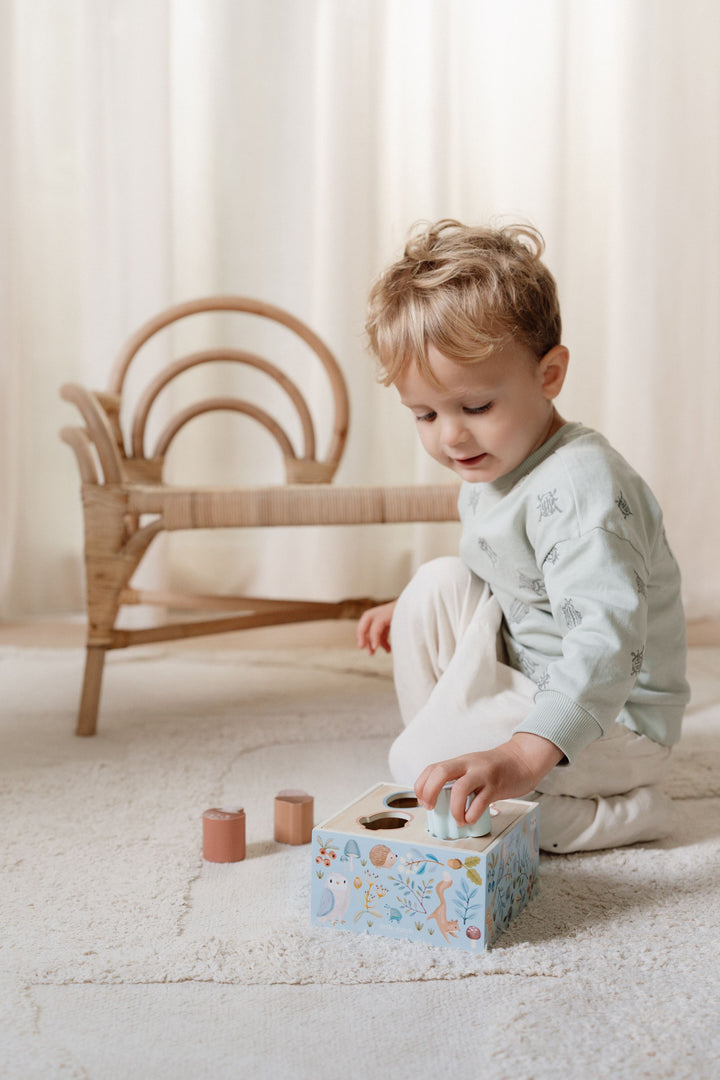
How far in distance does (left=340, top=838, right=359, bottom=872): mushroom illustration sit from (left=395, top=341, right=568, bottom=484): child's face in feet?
1.21

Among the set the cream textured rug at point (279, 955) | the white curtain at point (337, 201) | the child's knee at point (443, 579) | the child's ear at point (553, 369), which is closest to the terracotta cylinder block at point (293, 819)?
the cream textured rug at point (279, 955)

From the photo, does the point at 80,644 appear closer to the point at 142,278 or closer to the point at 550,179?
the point at 142,278

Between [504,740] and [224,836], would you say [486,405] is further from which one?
[224,836]

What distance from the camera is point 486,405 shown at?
0.95 metres

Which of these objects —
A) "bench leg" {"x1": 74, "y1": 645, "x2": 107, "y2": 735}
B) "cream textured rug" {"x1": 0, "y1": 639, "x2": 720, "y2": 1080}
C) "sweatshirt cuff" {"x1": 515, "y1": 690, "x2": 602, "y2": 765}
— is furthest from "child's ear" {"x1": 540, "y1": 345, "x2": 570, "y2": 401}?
"bench leg" {"x1": 74, "y1": 645, "x2": 107, "y2": 735}

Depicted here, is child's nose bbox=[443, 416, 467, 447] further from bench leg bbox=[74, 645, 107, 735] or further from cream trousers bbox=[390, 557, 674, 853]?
bench leg bbox=[74, 645, 107, 735]

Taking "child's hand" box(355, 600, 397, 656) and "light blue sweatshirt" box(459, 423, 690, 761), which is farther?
"child's hand" box(355, 600, 397, 656)

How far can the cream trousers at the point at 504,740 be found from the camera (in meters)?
0.97

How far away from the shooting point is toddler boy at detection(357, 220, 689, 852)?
0.86 metres

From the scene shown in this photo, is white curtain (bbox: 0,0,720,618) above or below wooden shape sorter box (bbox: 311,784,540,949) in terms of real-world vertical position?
above

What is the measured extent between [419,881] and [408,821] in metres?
0.07

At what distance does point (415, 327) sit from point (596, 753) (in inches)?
16.7

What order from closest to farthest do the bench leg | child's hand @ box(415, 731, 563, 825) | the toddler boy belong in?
child's hand @ box(415, 731, 563, 825)
the toddler boy
the bench leg

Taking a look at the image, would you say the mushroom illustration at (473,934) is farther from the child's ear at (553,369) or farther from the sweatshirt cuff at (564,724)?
the child's ear at (553,369)
